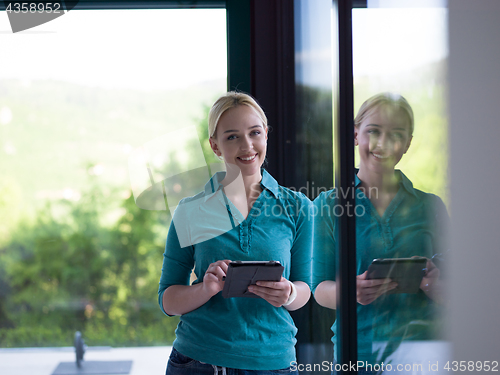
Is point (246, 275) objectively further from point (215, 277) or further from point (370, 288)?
point (370, 288)

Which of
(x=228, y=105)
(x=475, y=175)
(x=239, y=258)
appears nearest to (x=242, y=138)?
(x=228, y=105)

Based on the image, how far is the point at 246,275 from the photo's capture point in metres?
0.76

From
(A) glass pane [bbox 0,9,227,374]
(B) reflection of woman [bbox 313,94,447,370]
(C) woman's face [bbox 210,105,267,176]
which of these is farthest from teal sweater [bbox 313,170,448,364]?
(A) glass pane [bbox 0,9,227,374]

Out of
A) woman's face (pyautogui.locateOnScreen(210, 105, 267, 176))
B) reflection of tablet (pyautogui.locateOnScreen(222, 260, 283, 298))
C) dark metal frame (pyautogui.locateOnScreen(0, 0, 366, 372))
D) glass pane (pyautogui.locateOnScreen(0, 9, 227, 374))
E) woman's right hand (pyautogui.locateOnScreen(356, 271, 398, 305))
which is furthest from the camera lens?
glass pane (pyautogui.locateOnScreen(0, 9, 227, 374))

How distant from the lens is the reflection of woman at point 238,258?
0.83m

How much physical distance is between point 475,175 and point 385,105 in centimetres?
22

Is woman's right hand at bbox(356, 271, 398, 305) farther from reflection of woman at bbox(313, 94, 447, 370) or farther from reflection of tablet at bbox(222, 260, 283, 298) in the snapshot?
reflection of tablet at bbox(222, 260, 283, 298)

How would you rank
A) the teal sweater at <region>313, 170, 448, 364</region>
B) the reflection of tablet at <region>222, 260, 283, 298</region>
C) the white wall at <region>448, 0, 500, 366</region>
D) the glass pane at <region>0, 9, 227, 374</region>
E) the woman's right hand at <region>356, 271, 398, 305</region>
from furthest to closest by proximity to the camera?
the glass pane at <region>0, 9, 227, 374</region> < the reflection of tablet at <region>222, 260, 283, 298</region> < the woman's right hand at <region>356, 271, 398, 305</region> < the teal sweater at <region>313, 170, 448, 364</region> < the white wall at <region>448, 0, 500, 366</region>

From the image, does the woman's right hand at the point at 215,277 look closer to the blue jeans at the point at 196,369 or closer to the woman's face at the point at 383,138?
the blue jeans at the point at 196,369

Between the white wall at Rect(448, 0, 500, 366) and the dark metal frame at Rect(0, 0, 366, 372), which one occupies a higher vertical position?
the dark metal frame at Rect(0, 0, 366, 372)

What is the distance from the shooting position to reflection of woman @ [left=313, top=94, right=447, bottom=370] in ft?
1.26

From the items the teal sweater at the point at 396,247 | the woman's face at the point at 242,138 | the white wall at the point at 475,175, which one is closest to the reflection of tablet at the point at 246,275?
the teal sweater at the point at 396,247

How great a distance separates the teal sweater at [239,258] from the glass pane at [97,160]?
1.43 ft

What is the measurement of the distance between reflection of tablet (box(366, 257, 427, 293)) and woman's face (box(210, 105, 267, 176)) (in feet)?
1.53
